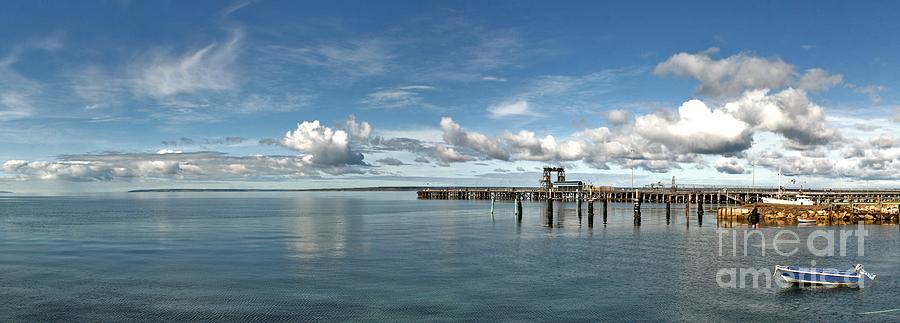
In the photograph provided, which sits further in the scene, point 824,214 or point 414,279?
point 824,214

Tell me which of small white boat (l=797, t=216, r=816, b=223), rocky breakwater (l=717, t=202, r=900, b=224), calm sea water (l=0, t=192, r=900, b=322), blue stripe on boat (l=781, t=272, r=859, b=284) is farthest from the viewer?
rocky breakwater (l=717, t=202, r=900, b=224)

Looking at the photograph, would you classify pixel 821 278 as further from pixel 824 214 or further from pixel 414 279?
pixel 824 214

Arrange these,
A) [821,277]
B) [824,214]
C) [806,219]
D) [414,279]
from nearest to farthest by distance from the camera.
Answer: [821,277], [414,279], [806,219], [824,214]

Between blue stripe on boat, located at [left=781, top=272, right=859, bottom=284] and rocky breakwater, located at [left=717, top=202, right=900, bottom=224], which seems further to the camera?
rocky breakwater, located at [left=717, top=202, right=900, bottom=224]

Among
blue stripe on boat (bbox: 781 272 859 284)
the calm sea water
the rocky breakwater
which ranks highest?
the rocky breakwater

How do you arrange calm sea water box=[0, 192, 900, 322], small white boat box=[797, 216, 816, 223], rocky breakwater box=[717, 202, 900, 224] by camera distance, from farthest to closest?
→ rocky breakwater box=[717, 202, 900, 224], small white boat box=[797, 216, 816, 223], calm sea water box=[0, 192, 900, 322]

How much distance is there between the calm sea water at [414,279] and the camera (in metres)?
32.0

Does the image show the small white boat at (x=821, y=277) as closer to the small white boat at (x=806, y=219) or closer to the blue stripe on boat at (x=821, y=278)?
the blue stripe on boat at (x=821, y=278)

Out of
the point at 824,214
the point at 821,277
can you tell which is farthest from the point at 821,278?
the point at 824,214

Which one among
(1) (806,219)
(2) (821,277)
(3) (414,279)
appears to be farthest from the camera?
(1) (806,219)

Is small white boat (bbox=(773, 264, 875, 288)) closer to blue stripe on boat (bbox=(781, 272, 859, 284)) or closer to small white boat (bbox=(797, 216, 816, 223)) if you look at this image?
blue stripe on boat (bbox=(781, 272, 859, 284))

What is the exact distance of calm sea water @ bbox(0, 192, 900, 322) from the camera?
1261 inches

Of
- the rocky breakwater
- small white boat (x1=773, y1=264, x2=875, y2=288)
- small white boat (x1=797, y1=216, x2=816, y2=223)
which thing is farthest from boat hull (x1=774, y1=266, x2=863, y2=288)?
small white boat (x1=797, y1=216, x2=816, y2=223)

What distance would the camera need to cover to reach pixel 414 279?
1630 inches
